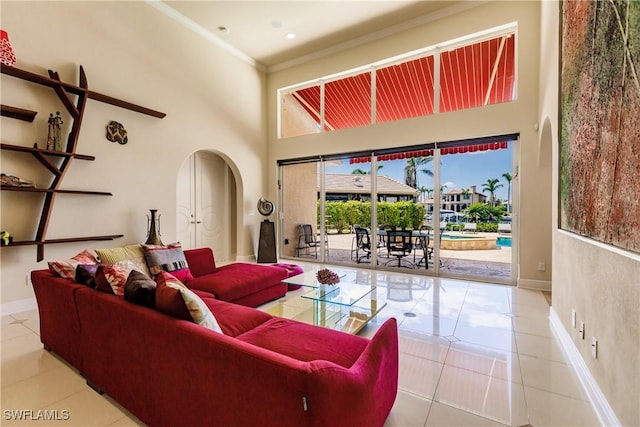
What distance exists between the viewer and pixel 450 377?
2109 millimetres

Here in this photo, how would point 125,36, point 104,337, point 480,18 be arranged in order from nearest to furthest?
point 104,337 → point 125,36 → point 480,18

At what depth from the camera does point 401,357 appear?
93.9 inches

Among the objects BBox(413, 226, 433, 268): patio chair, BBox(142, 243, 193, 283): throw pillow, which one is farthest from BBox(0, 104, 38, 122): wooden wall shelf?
BBox(413, 226, 433, 268): patio chair

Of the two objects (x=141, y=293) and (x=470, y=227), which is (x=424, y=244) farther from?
(x=141, y=293)

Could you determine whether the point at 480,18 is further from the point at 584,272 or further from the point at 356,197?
the point at 584,272

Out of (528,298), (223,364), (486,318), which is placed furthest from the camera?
(528,298)

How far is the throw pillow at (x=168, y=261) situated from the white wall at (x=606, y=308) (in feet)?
11.9

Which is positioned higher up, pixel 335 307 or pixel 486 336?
pixel 335 307

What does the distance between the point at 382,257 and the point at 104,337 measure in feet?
16.1

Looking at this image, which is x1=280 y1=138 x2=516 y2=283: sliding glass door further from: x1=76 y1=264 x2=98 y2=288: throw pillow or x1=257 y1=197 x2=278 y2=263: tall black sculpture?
x1=76 y1=264 x2=98 y2=288: throw pillow

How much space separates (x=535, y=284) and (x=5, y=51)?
741cm

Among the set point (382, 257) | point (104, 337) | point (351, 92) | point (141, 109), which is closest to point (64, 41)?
point (141, 109)

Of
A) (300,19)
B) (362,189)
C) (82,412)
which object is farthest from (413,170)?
(82,412)

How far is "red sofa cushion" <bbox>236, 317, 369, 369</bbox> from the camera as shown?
154 cm
